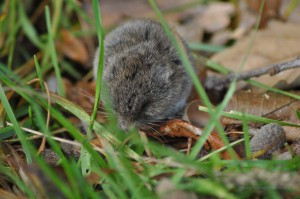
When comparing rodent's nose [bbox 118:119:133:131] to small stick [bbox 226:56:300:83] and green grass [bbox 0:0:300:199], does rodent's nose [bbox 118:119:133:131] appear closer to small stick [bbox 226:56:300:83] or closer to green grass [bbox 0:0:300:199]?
green grass [bbox 0:0:300:199]

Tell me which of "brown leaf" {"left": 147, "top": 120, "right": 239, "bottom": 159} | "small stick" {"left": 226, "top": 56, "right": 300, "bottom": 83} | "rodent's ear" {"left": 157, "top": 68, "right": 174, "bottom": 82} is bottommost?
"brown leaf" {"left": 147, "top": 120, "right": 239, "bottom": 159}

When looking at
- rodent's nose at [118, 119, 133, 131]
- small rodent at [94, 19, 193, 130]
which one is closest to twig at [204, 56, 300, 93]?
small rodent at [94, 19, 193, 130]

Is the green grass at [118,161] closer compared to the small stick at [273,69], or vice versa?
the green grass at [118,161]

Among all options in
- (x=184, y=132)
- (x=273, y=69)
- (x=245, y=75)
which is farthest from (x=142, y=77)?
(x=273, y=69)

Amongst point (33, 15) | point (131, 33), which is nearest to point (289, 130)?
point (131, 33)

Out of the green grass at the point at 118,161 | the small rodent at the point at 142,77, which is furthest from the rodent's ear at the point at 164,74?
the green grass at the point at 118,161

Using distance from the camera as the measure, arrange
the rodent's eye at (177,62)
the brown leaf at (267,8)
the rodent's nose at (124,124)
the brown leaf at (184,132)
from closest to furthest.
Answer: the brown leaf at (184,132), the rodent's nose at (124,124), the rodent's eye at (177,62), the brown leaf at (267,8)

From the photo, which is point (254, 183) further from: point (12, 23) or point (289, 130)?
point (12, 23)

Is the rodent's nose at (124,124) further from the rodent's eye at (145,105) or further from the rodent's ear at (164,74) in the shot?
the rodent's ear at (164,74)

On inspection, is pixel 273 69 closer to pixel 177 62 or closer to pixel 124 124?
pixel 177 62
